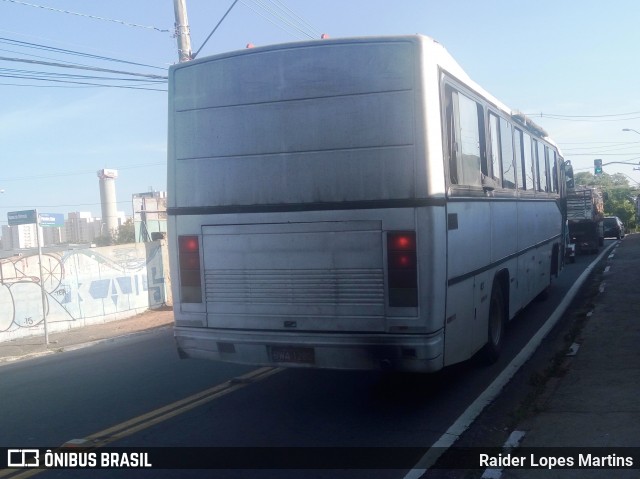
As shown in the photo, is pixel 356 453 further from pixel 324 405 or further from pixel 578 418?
pixel 578 418

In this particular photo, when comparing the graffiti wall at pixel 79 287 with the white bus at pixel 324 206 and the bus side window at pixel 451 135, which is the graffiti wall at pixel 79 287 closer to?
the white bus at pixel 324 206

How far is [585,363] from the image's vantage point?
8.96m

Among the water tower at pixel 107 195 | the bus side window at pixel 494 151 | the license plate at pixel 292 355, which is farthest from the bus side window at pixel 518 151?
the water tower at pixel 107 195

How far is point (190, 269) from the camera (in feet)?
24.8

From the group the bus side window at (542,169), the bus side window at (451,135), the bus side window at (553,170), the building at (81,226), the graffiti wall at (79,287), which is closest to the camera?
the bus side window at (451,135)

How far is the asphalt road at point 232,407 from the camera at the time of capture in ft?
22.2

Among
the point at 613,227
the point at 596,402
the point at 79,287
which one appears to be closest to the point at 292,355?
the point at 596,402

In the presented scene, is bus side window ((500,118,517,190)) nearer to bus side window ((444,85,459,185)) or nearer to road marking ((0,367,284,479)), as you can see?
bus side window ((444,85,459,185))

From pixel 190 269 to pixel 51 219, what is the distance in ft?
32.6

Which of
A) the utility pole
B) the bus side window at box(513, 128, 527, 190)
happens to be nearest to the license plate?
the bus side window at box(513, 128, 527, 190)

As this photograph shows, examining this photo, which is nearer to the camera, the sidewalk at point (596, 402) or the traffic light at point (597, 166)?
the sidewalk at point (596, 402)

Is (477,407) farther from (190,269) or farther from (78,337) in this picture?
(78,337)

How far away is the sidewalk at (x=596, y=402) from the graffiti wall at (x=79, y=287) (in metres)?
12.1

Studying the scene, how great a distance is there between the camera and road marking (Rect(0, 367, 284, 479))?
22.1 feet
